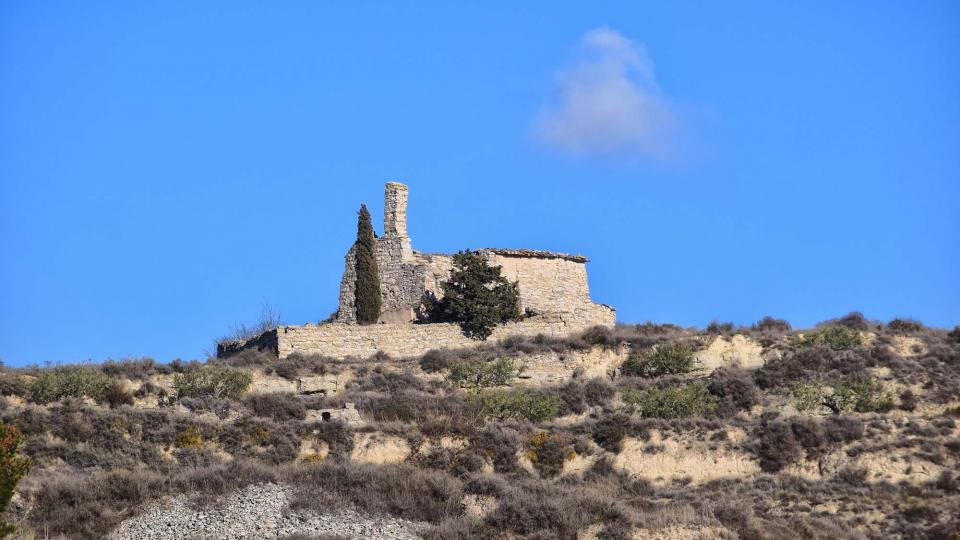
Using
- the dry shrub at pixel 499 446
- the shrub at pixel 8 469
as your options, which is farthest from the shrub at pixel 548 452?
the shrub at pixel 8 469

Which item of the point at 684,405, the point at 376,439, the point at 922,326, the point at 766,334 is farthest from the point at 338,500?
the point at 922,326

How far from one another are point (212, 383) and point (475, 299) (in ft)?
33.7

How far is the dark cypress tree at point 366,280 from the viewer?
174 ft

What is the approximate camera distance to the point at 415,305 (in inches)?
2133

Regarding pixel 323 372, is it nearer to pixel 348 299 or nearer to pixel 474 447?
pixel 348 299

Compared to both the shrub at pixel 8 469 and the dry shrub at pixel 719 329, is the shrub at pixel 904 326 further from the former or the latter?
the shrub at pixel 8 469

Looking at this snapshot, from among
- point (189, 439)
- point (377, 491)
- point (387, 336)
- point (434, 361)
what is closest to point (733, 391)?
point (434, 361)

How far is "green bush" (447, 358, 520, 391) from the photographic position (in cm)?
4934

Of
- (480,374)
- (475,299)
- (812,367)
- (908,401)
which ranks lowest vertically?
(908,401)

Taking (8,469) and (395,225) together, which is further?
(395,225)

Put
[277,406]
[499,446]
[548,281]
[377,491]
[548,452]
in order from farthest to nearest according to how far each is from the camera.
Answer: [548,281] → [277,406] → [548,452] → [499,446] → [377,491]

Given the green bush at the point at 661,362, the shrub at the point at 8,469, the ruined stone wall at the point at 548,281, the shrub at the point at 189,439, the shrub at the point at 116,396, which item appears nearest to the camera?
the shrub at the point at 8,469

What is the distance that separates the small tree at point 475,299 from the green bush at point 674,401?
7.55 m

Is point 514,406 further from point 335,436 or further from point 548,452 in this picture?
point 335,436
